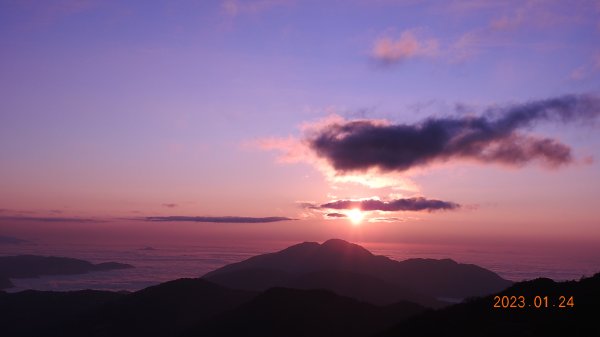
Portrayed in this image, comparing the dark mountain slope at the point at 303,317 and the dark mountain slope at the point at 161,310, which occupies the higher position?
the dark mountain slope at the point at 303,317

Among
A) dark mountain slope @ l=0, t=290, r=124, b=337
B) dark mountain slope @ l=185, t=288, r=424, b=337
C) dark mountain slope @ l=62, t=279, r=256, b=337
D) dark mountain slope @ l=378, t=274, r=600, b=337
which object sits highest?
dark mountain slope @ l=378, t=274, r=600, b=337

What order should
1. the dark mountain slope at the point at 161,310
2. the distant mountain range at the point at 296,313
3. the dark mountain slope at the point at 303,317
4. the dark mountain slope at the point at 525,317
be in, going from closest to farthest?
the dark mountain slope at the point at 525,317 → the distant mountain range at the point at 296,313 → the dark mountain slope at the point at 303,317 → the dark mountain slope at the point at 161,310

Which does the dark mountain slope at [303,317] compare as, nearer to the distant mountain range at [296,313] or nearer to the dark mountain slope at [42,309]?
the distant mountain range at [296,313]

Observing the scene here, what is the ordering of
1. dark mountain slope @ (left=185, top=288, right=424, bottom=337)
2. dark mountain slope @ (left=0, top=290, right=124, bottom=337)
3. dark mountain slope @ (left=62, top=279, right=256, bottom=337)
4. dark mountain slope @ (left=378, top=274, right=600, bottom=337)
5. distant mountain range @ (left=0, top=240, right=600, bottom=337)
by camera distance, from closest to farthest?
dark mountain slope @ (left=378, top=274, right=600, bottom=337), distant mountain range @ (left=0, top=240, right=600, bottom=337), dark mountain slope @ (left=185, top=288, right=424, bottom=337), dark mountain slope @ (left=62, top=279, right=256, bottom=337), dark mountain slope @ (left=0, top=290, right=124, bottom=337)

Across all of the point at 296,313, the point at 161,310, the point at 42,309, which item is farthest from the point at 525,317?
the point at 42,309

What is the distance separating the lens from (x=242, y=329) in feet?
271

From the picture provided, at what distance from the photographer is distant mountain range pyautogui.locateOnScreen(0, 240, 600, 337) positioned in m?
48.5

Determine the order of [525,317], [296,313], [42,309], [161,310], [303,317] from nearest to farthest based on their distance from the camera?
[525,317], [303,317], [296,313], [161,310], [42,309]

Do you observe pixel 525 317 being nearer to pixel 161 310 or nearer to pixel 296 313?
pixel 296 313

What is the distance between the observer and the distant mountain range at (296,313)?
48.5 metres

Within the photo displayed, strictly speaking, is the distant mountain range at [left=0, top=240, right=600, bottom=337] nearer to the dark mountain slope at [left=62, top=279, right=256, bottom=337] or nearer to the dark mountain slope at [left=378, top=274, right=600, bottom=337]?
the dark mountain slope at [left=378, top=274, right=600, bottom=337]

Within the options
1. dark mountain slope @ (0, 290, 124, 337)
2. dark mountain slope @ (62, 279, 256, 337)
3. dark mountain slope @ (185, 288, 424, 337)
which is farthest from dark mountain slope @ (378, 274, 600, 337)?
dark mountain slope @ (0, 290, 124, 337)

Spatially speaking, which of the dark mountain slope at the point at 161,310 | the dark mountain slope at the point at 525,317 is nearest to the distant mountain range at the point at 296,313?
the dark mountain slope at the point at 525,317

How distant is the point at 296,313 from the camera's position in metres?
83.9
